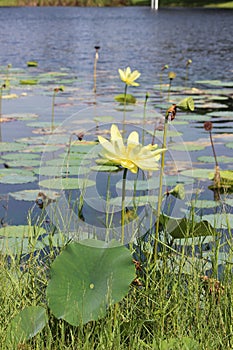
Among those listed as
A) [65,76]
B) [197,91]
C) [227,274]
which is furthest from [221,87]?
[227,274]

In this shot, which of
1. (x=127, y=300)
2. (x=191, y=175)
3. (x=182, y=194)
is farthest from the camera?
(x=191, y=175)

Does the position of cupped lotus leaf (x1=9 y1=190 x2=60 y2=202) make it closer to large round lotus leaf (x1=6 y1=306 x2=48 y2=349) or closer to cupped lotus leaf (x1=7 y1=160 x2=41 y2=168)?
cupped lotus leaf (x1=7 y1=160 x2=41 y2=168)

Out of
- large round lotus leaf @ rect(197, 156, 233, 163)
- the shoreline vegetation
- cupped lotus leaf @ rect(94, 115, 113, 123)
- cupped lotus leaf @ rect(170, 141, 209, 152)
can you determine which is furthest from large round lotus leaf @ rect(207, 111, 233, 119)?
the shoreline vegetation

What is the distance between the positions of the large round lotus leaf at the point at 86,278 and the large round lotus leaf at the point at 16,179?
2.03m

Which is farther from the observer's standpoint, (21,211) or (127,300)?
(21,211)

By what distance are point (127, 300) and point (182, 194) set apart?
1.28 meters

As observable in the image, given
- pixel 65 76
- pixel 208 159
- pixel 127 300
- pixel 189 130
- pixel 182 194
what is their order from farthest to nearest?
pixel 65 76 < pixel 189 130 < pixel 208 159 < pixel 182 194 < pixel 127 300

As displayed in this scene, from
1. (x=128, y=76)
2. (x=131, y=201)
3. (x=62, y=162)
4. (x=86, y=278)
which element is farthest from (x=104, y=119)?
(x=86, y=278)

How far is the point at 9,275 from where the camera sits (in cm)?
181

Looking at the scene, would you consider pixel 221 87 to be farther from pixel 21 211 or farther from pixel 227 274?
pixel 227 274

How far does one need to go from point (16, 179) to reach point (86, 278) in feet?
6.92

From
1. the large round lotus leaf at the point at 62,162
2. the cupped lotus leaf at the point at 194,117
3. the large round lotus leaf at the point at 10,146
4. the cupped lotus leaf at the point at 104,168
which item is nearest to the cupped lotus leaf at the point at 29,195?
the cupped lotus leaf at the point at 104,168

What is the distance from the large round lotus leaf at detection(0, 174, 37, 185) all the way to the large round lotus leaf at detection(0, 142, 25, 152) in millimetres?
690

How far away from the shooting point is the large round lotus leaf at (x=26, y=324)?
5.07 ft
